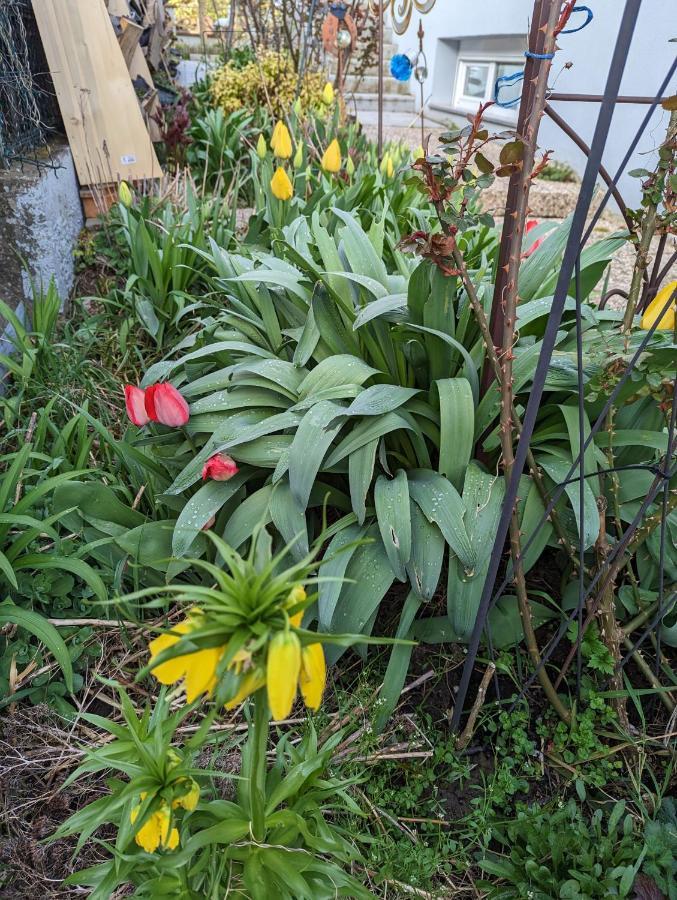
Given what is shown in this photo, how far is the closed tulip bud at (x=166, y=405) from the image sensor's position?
1416 millimetres

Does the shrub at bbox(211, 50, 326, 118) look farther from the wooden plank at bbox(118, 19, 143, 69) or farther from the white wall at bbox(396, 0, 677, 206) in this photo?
the white wall at bbox(396, 0, 677, 206)

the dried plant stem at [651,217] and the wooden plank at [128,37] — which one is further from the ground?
the wooden plank at [128,37]

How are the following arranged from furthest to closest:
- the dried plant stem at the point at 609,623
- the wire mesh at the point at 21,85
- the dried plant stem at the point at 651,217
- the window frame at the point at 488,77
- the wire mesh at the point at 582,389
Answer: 1. the window frame at the point at 488,77
2. the wire mesh at the point at 21,85
3. the dried plant stem at the point at 609,623
4. the dried plant stem at the point at 651,217
5. the wire mesh at the point at 582,389

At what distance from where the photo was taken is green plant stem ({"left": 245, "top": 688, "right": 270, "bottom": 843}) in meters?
0.71

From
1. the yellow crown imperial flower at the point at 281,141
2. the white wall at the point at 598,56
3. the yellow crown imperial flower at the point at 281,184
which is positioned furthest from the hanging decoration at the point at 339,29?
the yellow crown imperial flower at the point at 281,184

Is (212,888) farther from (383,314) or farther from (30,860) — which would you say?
(383,314)

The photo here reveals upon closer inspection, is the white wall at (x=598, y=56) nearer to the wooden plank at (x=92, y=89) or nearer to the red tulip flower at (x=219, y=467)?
the wooden plank at (x=92, y=89)

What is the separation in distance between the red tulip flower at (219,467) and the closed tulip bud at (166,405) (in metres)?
0.14

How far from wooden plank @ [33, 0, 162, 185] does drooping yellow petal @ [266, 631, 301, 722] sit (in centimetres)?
285

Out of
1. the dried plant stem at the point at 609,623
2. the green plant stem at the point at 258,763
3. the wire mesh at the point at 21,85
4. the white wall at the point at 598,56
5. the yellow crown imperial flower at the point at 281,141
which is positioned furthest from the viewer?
the white wall at the point at 598,56

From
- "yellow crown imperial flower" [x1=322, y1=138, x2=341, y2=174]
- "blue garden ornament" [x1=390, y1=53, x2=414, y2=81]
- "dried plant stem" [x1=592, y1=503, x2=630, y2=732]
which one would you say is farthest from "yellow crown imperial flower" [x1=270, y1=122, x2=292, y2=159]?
"dried plant stem" [x1=592, y1=503, x2=630, y2=732]

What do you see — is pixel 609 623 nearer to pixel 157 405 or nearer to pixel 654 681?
Result: pixel 654 681

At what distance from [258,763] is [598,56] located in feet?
16.6

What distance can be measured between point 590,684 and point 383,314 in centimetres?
96
